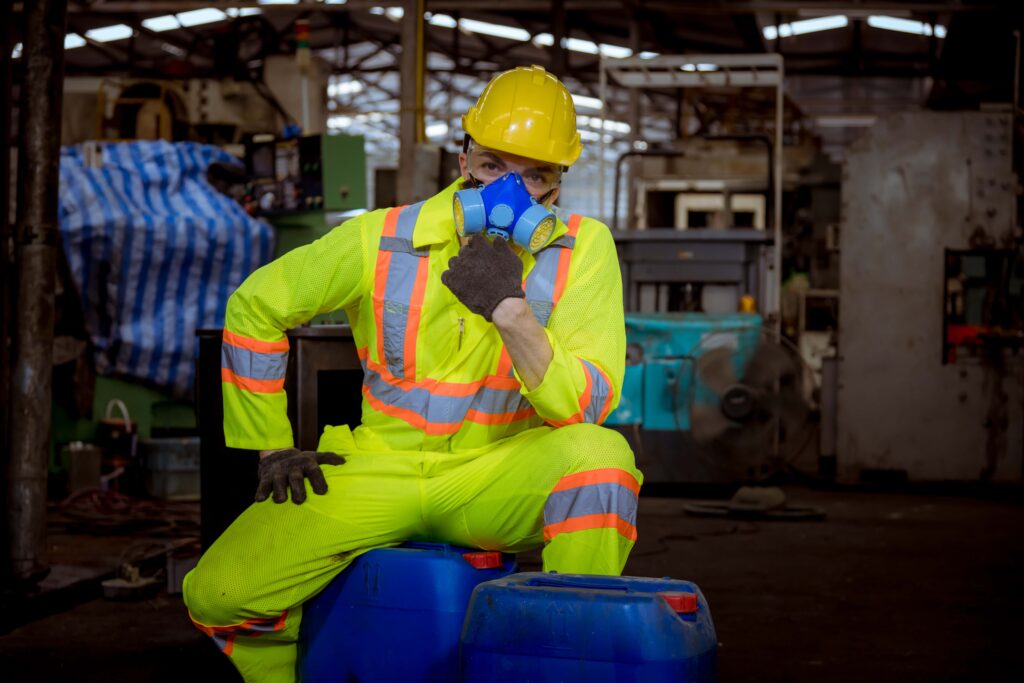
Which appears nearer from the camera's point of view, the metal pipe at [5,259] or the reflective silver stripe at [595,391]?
the reflective silver stripe at [595,391]

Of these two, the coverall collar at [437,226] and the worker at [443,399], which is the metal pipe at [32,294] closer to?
the worker at [443,399]

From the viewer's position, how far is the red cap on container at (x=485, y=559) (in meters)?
2.63

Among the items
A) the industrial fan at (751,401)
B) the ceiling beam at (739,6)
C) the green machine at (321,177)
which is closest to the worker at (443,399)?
the industrial fan at (751,401)

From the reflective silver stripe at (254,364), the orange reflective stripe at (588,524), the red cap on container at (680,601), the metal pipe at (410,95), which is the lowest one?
the red cap on container at (680,601)

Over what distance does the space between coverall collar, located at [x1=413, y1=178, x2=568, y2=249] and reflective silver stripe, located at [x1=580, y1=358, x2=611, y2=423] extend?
0.36 m

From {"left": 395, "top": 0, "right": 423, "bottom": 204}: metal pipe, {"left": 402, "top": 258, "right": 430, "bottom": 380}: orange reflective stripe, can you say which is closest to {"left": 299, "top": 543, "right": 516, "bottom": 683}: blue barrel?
{"left": 402, "top": 258, "right": 430, "bottom": 380}: orange reflective stripe

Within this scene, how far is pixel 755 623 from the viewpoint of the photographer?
13.6 ft

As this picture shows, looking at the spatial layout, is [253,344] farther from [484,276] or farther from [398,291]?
[484,276]

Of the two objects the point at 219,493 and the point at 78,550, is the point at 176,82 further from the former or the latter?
the point at 219,493

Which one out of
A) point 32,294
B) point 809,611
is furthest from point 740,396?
point 32,294

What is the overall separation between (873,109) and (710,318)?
49.8 ft

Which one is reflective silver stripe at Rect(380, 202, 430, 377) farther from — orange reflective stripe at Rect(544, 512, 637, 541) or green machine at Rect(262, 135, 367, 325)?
green machine at Rect(262, 135, 367, 325)

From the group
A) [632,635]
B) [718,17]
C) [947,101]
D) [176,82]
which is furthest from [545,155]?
[718,17]

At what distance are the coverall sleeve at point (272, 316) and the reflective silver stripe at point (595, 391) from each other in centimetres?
58
